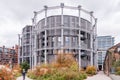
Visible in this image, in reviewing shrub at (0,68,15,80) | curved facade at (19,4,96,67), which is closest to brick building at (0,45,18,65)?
curved facade at (19,4,96,67)

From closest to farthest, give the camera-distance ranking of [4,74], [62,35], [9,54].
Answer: [4,74] < [62,35] < [9,54]

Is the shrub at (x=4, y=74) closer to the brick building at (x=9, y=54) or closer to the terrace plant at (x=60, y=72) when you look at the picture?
the terrace plant at (x=60, y=72)

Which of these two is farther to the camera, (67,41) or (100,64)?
(100,64)

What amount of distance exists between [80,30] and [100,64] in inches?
1731

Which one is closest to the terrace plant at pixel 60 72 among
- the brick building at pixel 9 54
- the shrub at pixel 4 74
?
the shrub at pixel 4 74

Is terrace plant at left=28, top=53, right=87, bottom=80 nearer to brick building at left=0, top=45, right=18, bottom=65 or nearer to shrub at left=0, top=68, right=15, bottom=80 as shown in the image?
shrub at left=0, top=68, right=15, bottom=80

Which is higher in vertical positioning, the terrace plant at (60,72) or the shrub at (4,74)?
the shrub at (4,74)

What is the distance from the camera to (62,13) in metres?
67.8

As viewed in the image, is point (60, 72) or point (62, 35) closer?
point (60, 72)

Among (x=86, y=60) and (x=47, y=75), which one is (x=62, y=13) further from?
(x=47, y=75)

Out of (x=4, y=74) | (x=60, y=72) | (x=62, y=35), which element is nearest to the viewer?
(x=4, y=74)

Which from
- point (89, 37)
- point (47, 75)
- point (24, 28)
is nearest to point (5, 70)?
point (47, 75)

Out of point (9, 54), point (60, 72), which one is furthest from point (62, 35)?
point (9, 54)

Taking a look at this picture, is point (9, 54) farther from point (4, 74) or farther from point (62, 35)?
point (4, 74)
